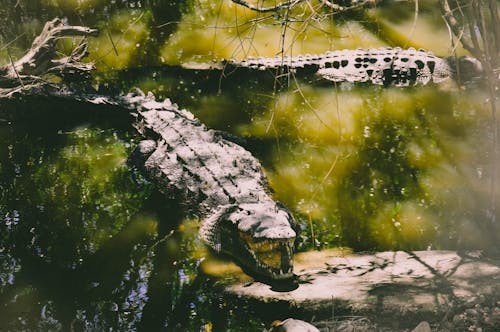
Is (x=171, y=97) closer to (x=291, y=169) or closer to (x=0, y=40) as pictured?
(x=291, y=169)

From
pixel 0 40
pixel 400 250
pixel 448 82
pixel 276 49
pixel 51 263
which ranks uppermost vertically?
pixel 0 40

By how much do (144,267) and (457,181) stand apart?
272cm

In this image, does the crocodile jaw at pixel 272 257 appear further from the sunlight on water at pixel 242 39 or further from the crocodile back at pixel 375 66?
the sunlight on water at pixel 242 39

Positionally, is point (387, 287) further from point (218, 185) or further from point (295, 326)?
point (218, 185)

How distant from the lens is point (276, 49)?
6664 millimetres

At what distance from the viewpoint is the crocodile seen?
620 cm

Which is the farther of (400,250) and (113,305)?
(400,250)

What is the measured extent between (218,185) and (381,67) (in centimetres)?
296

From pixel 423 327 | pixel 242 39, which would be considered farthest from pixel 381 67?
pixel 423 327

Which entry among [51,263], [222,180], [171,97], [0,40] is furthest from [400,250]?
[0,40]

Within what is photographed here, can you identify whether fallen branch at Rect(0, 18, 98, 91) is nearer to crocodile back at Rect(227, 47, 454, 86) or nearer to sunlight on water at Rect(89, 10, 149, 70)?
sunlight on water at Rect(89, 10, 149, 70)

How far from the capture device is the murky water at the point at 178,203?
338cm

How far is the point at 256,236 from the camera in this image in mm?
3600

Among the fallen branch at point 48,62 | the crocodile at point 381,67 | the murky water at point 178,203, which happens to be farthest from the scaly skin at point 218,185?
the crocodile at point 381,67
